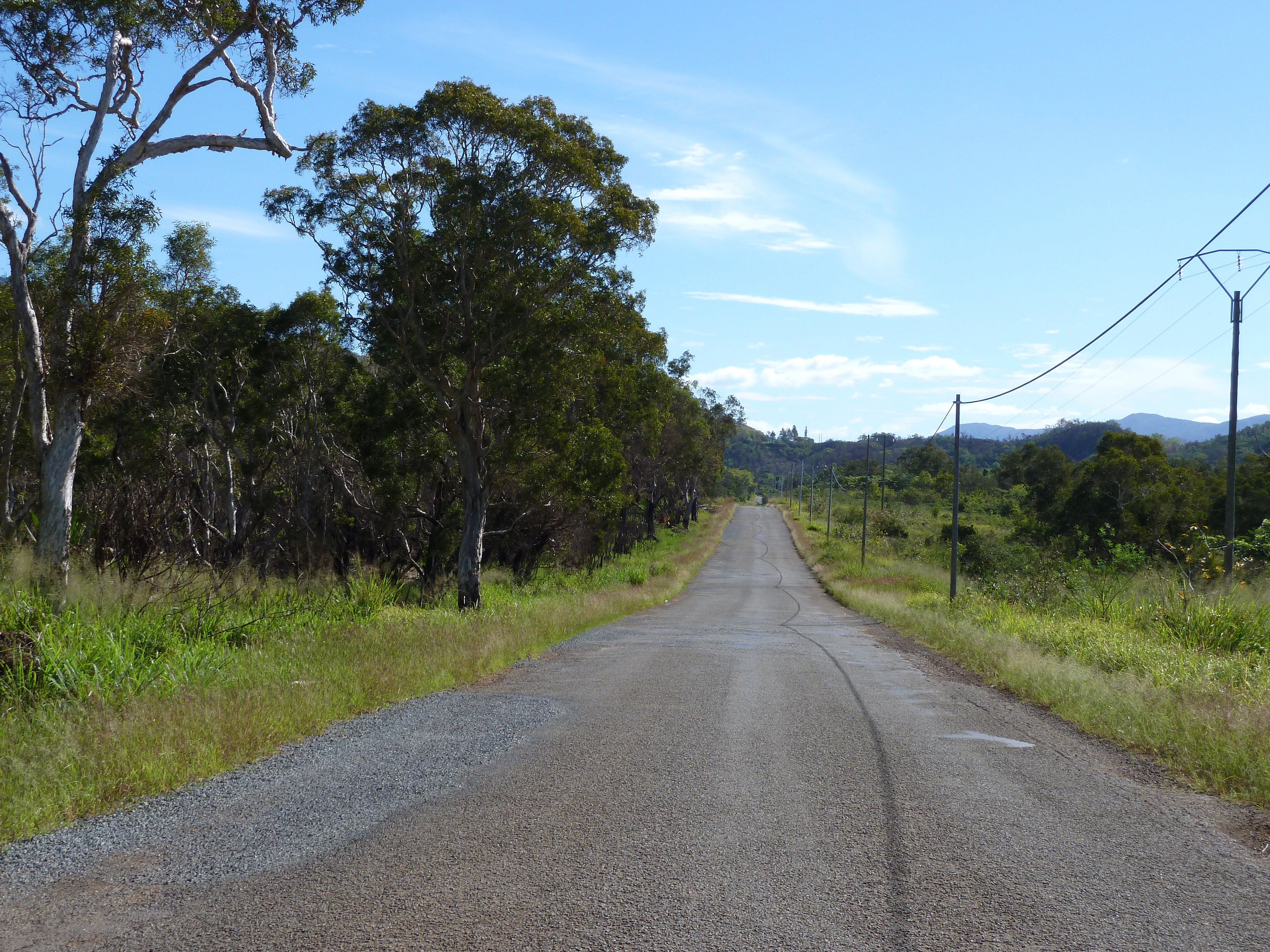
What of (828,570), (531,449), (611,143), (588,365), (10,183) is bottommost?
(828,570)

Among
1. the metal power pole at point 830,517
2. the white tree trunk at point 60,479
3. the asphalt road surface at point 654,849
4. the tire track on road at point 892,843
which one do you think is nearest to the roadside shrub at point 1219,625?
the tire track on road at point 892,843

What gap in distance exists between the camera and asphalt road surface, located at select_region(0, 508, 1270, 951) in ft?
14.0

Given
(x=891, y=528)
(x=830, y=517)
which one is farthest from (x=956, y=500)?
(x=891, y=528)

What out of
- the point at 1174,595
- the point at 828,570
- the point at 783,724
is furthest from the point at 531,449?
the point at 828,570

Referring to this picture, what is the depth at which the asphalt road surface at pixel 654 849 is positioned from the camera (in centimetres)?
428

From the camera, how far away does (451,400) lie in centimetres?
2162

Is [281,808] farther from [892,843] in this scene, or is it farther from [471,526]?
[471,526]

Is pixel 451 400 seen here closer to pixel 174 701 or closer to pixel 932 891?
pixel 174 701

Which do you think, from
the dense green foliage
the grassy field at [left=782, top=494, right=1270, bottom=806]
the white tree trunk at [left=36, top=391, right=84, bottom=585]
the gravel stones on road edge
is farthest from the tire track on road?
the white tree trunk at [left=36, top=391, right=84, bottom=585]

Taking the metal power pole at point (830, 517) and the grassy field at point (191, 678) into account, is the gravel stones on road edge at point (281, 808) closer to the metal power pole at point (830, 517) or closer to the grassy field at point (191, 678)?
the grassy field at point (191, 678)

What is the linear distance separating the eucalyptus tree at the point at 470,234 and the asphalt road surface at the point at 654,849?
13.0 meters

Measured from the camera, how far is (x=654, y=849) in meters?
5.32

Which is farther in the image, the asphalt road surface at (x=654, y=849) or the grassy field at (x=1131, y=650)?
the grassy field at (x=1131, y=650)

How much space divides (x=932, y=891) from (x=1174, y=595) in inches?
606
